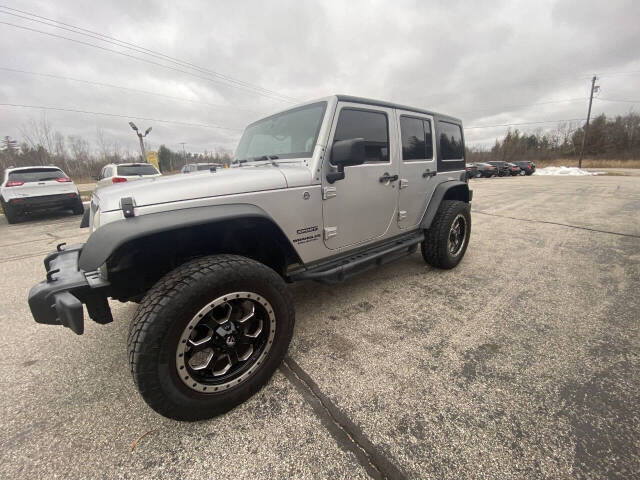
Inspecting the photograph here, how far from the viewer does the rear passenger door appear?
2.91m

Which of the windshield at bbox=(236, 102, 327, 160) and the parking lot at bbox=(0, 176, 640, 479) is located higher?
the windshield at bbox=(236, 102, 327, 160)

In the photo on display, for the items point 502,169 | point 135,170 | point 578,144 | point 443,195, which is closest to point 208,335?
point 443,195

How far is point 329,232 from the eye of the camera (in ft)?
7.47

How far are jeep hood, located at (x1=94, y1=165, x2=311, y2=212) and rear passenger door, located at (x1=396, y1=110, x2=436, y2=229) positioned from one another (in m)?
1.33

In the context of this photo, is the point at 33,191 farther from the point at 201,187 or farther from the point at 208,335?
the point at 208,335

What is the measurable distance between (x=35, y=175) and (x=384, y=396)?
33.9ft

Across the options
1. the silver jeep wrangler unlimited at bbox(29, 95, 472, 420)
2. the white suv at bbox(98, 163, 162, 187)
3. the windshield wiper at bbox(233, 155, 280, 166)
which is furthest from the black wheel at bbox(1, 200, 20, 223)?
the windshield wiper at bbox(233, 155, 280, 166)

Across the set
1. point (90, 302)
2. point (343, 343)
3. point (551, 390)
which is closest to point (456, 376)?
point (551, 390)

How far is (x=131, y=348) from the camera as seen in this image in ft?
4.49

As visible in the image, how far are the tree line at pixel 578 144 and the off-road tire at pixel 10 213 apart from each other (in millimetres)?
68318

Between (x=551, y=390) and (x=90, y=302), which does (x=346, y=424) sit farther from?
(x=90, y=302)

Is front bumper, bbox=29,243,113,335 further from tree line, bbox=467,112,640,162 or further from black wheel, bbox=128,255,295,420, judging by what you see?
tree line, bbox=467,112,640,162

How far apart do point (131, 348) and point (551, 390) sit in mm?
2440

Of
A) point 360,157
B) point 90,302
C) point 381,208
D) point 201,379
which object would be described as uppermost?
point 360,157
